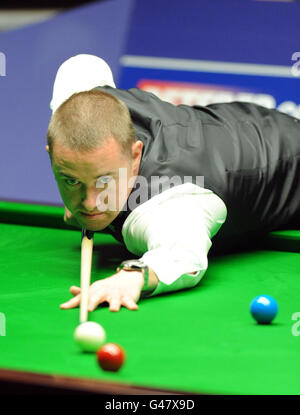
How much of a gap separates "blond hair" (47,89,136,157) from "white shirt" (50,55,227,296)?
229 mm

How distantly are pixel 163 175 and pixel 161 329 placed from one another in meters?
0.86

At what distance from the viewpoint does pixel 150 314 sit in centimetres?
248

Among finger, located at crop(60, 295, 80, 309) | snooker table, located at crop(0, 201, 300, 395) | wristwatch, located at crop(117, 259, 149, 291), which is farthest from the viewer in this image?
wristwatch, located at crop(117, 259, 149, 291)

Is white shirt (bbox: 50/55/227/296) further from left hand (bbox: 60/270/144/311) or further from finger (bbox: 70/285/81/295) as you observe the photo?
finger (bbox: 70/285/81/295)

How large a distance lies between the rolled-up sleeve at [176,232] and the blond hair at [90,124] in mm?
229

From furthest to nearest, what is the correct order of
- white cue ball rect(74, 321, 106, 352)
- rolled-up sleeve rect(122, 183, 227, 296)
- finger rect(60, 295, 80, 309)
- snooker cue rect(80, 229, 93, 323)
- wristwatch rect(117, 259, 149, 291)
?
rolled-up sleeve rect(122, 183, 227, 296), wristwatch rect(117, 259, 149, 291), finger rect(60, 295, 80, 309), snooker cue rect(80, 229, 93, 323), white cue ball rect(74, 321, 106, 352)

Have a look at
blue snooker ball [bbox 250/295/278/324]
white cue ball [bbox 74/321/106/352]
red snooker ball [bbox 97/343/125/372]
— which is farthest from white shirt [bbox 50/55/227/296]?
red snooker ball [bbox 97/343/125/372]

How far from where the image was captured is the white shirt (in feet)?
8.96

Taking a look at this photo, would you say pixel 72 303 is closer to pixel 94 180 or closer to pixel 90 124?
pixel 94 180

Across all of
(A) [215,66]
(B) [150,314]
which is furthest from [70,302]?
(A) [215,66]

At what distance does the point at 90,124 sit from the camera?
273cm
